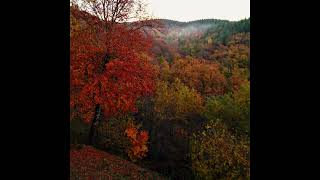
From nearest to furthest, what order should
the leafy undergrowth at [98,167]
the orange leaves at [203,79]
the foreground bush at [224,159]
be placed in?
the leafy undergrowth at [98,167] < the foreground bush at [224,159] < the orange leaves at [203,79]

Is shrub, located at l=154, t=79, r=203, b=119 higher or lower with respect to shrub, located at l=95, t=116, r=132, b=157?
higher

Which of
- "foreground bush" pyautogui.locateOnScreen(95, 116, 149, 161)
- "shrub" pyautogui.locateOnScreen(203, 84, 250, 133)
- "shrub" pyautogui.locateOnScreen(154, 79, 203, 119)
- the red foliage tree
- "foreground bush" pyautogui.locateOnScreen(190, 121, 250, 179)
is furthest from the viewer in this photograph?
"shrub" pyautogui.locateOnScreen(154, 79, 203, 119)

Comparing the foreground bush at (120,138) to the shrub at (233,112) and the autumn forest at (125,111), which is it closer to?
the autumn forest at (125,111)

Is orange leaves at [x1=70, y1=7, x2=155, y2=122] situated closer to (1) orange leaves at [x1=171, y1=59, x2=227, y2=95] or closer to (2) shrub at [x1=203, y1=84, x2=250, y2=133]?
(2) shrub at [x1=203, y1=84, x2=250, y2=133]

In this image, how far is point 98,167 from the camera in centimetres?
2372

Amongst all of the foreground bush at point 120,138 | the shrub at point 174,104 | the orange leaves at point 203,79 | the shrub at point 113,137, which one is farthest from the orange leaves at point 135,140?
the orange leaves at point 203,79

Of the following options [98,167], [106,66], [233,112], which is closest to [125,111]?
[106,66]

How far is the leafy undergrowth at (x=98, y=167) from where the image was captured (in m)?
22.1

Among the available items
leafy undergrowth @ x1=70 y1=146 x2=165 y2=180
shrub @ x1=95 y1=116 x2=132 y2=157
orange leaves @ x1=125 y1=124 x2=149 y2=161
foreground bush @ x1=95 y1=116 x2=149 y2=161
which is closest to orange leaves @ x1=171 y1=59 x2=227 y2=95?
orange leaves @ x1=125 y1=124 x2=149 y2=161

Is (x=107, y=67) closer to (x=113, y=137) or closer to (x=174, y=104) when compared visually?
(x=113, y=137)

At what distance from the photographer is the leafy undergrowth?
72.5ft
